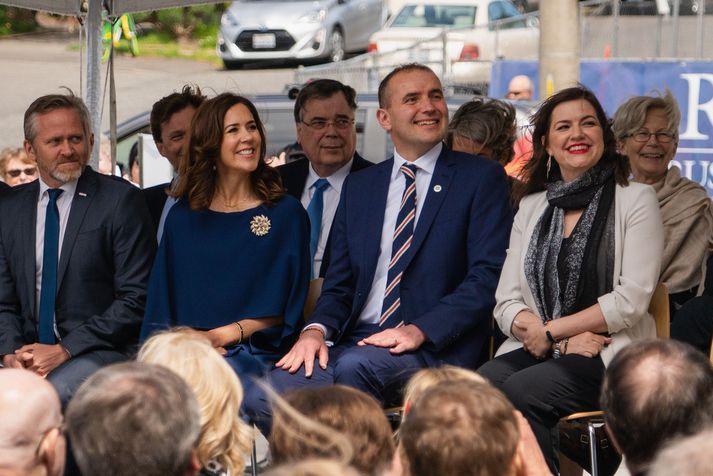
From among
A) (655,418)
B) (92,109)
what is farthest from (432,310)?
(92,109)

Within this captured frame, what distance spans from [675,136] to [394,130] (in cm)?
144

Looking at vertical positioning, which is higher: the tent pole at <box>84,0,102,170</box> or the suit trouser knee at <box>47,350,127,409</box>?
the tent pole at <box>84,0,102,170</box>

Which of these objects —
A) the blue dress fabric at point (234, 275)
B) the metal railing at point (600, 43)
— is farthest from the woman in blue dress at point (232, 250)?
the metal railing at point (600, 43)

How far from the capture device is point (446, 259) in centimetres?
476

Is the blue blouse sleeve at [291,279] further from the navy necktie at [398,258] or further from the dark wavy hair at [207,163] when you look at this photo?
the navy necktie at [398,258]

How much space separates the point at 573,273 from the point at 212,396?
6.11 ft

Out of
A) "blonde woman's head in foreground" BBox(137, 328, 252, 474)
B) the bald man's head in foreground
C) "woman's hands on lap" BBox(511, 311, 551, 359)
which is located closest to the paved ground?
"woman's hands on lap" BBox(511, 311, 551, 359)

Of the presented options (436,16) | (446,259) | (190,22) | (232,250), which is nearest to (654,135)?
(446,259)

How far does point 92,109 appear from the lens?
6.83 meters

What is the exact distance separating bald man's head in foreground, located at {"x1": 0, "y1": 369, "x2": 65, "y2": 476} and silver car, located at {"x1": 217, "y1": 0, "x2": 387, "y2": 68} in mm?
15581

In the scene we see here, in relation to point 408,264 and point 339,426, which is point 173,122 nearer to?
point 408,264

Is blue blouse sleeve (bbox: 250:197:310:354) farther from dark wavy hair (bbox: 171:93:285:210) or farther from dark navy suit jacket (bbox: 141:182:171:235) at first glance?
dark navy suit jacket (bbox: 141:182:171:235)

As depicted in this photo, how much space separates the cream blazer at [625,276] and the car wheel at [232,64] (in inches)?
586

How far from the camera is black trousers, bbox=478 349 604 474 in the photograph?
4.31m
